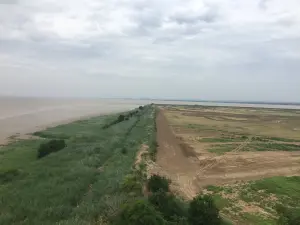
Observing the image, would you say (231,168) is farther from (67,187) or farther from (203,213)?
(67,187)

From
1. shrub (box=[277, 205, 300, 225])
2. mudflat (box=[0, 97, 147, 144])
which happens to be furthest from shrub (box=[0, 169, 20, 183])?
mudflat (box=[0, 97, 147, 144])

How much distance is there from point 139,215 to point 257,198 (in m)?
9.47

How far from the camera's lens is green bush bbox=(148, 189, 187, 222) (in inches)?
464

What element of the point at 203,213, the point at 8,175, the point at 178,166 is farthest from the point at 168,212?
the point at 178,166

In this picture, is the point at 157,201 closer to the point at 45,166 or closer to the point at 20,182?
the point at 20,182

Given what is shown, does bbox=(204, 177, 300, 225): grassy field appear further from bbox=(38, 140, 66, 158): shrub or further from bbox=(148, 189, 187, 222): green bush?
bbox=(38, 140, 66, 158): shrub

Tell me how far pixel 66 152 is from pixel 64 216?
46.4 ft

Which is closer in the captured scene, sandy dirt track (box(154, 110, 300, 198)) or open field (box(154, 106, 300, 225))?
open field (box(154, 106, 300, 225))

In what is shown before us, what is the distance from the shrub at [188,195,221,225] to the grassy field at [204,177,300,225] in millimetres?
2491

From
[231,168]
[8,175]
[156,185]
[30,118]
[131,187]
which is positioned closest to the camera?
[131,187]

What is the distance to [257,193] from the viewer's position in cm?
1805

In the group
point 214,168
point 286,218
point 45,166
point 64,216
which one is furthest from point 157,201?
point 214,168

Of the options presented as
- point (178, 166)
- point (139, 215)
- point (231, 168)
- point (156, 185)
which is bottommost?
point (178, 166)

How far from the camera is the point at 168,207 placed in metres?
12.2
